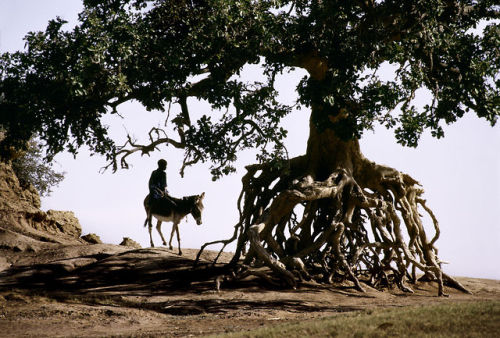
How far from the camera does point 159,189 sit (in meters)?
17.5

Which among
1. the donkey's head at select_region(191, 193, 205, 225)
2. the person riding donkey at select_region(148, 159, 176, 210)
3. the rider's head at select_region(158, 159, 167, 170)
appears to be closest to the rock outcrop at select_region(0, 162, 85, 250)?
the person riding donkey at select_region(148, 159, 176, 210)

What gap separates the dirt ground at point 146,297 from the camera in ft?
36.0

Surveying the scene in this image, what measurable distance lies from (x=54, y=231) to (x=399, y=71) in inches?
648

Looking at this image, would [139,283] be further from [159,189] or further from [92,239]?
[92,239]

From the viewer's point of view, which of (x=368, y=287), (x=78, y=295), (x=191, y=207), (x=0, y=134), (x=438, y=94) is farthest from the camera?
(x=0, y=134)

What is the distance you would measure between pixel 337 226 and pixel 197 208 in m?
4.28

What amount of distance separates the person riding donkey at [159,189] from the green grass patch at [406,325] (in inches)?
319

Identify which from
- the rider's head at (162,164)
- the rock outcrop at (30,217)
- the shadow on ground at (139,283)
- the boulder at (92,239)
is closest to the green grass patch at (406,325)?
the shadow on ground at (139,283)

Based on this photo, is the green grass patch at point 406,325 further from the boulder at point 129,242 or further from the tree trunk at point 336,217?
the boulder at point 129,242

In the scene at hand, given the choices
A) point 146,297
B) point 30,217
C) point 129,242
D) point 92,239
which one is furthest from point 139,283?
point 30,217

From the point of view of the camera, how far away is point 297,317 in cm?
1148

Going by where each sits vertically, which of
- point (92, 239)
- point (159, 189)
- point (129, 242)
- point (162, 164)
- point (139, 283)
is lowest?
point (139, 283)

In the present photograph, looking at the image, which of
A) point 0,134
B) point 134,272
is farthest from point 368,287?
point 0,134

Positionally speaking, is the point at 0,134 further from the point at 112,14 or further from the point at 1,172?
the point at 112,14
